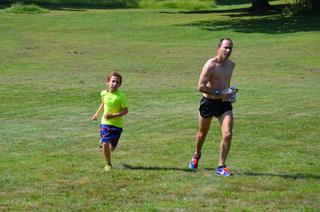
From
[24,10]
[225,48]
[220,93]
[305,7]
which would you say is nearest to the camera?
[225,48]

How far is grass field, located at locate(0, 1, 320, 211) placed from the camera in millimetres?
9164

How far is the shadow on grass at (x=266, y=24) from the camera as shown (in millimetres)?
44844

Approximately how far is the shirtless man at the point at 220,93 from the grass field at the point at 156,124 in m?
0.51

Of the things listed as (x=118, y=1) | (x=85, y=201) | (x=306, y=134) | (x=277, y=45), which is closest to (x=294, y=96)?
(x=306, y=134)

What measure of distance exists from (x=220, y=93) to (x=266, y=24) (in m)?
38.4

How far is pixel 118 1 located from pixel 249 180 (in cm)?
6755

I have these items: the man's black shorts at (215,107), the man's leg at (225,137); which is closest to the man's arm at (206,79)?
the man's black shorts at (215,107)

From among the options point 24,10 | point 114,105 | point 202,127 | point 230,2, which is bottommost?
point 230,2

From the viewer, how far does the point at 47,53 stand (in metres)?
35.6

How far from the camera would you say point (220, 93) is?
10.5 metres

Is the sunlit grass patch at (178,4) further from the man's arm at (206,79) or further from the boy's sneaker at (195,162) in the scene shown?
the man's arm at (206,79)

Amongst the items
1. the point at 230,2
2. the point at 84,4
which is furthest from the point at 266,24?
the point at 230,2

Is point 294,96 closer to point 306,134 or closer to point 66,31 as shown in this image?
point 306,134

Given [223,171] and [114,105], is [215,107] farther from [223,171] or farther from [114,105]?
[114,105]
